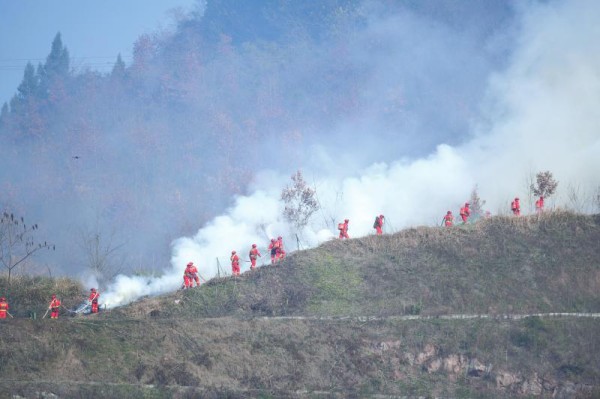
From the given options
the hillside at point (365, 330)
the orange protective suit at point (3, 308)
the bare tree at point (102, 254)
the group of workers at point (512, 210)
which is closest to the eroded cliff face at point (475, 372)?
the hillside at point (365, 330)

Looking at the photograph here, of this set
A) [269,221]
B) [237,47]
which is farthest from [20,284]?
[237,47]

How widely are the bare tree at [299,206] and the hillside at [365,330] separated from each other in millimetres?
14074

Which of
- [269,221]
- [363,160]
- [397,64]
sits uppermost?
[397,64]

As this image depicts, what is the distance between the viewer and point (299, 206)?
52.2 metres

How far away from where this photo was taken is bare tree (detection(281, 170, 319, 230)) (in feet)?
171

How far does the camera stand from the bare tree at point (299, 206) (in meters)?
52.0

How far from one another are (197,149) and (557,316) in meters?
54.6

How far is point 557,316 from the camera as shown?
101 feet

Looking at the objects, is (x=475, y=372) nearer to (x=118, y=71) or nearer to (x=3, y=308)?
(x=3, y=308)

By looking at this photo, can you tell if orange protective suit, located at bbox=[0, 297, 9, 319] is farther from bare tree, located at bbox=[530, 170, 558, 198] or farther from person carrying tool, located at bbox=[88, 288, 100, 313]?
bare tree, located at bbox=[530, 170, 558, 198]

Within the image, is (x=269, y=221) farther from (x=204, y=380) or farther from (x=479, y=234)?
(x=204, y=380)

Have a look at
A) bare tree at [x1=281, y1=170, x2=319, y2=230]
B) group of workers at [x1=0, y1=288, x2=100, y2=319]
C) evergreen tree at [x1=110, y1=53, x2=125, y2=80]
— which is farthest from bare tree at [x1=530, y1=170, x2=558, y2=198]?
evergreen tree at [x1=110, y1=53, x2=125, y2=80]

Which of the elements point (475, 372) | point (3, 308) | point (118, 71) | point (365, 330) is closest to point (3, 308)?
point (3, 308)

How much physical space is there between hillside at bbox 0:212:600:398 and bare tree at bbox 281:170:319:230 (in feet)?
46.2
